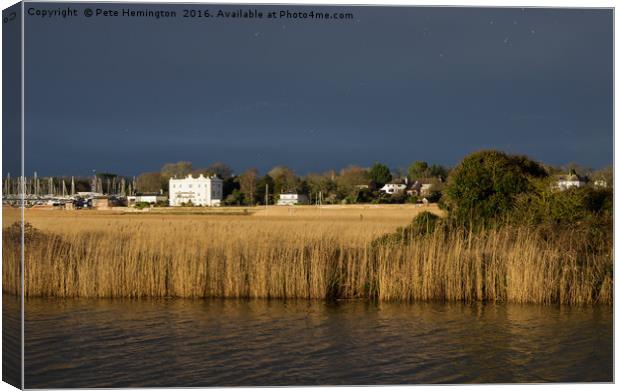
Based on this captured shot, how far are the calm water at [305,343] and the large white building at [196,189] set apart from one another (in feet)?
24.0

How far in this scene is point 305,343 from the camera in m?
7.22

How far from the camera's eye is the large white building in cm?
1691

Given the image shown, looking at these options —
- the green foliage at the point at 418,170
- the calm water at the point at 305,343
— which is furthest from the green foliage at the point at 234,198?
the calm water at the point at 305,343

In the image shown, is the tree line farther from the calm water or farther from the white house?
the calm water

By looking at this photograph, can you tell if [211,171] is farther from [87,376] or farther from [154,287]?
[87,376]

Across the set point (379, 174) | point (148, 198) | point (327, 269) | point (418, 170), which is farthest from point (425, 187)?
point (327, 269)

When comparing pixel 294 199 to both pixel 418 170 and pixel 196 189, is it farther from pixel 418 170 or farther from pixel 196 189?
pixel 196 189

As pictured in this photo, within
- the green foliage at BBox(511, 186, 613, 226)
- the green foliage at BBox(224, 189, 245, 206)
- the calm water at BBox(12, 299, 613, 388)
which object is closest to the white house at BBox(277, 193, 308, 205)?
the green foliage at BBox(224, 189, 245, 206)

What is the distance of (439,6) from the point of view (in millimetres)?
6406

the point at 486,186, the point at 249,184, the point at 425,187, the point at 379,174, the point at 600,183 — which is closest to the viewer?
the point at 600,183

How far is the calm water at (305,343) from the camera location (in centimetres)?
626

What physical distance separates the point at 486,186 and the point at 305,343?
4.90m

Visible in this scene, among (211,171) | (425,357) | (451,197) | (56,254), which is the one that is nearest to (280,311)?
(425,357)

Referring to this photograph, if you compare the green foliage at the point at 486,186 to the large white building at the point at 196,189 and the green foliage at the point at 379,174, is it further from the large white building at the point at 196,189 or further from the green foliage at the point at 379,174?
the green foliage at the point at 379,174
